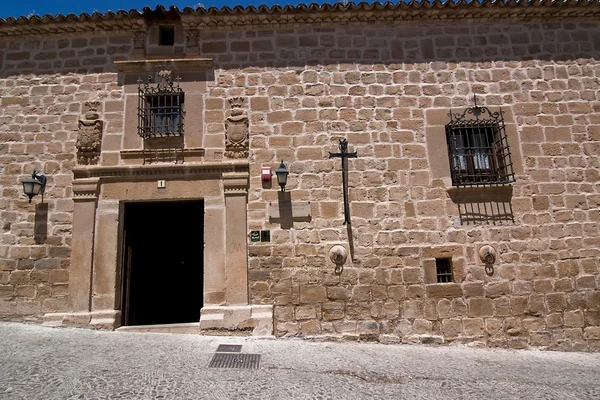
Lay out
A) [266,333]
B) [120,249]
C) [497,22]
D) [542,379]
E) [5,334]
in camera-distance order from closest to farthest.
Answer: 1. [542,379]
2. [5,334]
3. [266,333]
4. [120,249]
5. [497,22]

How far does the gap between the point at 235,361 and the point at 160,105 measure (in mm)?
4184

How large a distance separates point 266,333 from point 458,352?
262 cm

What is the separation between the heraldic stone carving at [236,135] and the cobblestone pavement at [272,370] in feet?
8.98

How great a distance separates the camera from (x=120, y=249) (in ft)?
19.9

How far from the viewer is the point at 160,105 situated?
648 cm

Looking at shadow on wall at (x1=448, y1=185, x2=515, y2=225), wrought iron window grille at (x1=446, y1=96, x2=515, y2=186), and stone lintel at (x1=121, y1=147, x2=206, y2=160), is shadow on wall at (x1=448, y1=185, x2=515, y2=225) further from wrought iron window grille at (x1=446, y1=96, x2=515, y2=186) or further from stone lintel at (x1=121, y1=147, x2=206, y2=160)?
stone lintel at (x1=121, y1=147, x2=206, y2=160)

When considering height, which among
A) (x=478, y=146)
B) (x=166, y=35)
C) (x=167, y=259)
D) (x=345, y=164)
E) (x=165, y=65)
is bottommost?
(x=167, y=259)

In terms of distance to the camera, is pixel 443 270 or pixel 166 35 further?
pixel 166 35

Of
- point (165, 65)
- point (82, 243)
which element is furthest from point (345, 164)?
point (82, 243)

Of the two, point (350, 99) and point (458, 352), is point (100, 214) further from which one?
point (458, 352)

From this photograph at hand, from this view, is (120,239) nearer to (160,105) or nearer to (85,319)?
(85,319)

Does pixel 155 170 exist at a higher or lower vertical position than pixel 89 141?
lower

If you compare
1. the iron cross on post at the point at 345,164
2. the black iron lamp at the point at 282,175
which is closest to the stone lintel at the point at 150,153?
the black iron lamp at the point at 282,175

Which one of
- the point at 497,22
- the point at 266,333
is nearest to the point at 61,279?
the point at 266,333
